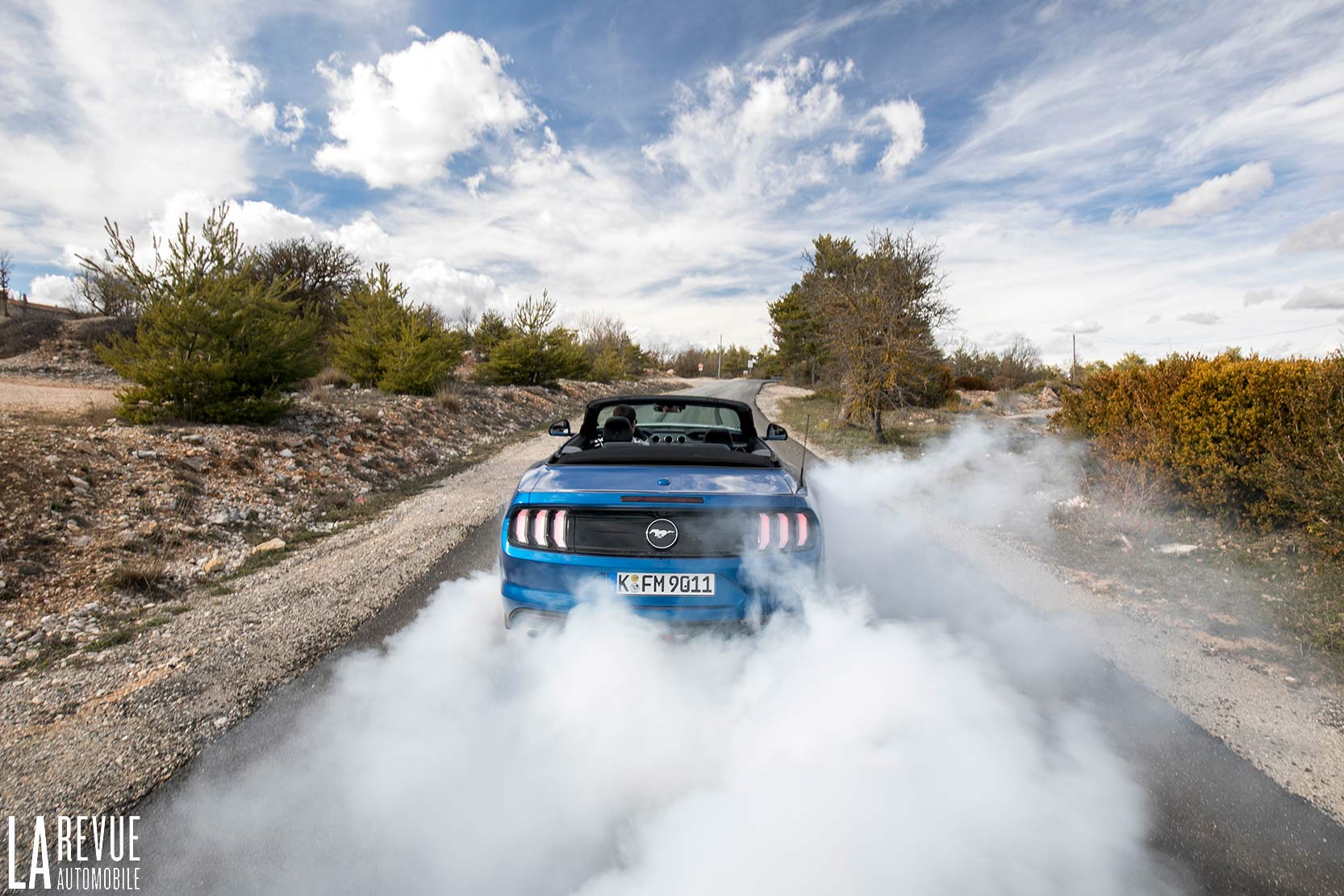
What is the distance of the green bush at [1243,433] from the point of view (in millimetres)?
4480

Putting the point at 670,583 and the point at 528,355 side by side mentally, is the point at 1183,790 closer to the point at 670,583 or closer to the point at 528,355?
the point at 670,583

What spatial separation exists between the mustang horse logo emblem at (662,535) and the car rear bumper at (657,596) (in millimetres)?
65

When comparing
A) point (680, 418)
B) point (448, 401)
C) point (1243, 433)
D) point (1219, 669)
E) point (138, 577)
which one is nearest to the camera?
point (1219, 669)

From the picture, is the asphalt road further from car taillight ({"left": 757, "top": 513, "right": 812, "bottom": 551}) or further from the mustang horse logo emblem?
the mustang horse logo emblem

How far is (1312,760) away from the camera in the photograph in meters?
2.55

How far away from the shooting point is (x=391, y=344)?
16188 mm

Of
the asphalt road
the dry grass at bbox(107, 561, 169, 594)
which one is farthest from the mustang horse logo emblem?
the dry grass at bbox(107, 561, 169, 594)

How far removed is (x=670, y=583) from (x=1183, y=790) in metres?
2.10

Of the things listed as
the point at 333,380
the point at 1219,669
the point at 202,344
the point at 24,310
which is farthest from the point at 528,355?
the point at 24,310

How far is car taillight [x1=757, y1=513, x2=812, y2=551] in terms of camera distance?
2.81 m

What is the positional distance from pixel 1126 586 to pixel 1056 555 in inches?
32.4

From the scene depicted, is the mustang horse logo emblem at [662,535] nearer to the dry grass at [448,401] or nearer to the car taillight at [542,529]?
the car taillight at [542,529]

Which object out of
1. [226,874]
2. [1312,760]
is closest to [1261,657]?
[1312,760]

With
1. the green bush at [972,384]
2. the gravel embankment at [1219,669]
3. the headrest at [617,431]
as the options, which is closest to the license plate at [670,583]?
the headrest at [617,431]
